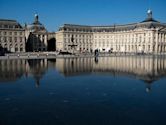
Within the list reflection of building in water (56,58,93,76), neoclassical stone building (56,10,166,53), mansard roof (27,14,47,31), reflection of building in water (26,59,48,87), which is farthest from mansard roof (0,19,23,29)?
reflection of building in water (26,59,48,87)

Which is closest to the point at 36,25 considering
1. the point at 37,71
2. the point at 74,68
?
the point at 74,68

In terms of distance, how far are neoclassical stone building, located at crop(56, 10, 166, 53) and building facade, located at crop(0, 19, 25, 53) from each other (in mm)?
24095

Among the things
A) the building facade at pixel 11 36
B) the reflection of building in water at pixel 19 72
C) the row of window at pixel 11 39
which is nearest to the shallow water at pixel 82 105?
the reflection of building in water at pixel 19 72

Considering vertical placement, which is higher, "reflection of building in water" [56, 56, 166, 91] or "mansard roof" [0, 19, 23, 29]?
"mansard roof" [0, 19, 23, 29]

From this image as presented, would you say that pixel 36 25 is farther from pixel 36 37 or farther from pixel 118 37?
pixel 118 37

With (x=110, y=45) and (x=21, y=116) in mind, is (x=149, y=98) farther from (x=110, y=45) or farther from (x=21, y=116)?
(x=110, y=45)

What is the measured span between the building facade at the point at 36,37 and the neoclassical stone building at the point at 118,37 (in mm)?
8749

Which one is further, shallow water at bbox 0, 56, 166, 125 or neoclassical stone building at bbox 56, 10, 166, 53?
neoclassical stone building at bbox 56, 10, 166, 53

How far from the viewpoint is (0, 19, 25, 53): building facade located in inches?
3634

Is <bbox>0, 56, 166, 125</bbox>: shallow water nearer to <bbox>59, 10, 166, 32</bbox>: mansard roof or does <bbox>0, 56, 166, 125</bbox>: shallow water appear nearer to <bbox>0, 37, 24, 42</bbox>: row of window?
<bbox>0, 37, 24, 42</bbox>: row of window

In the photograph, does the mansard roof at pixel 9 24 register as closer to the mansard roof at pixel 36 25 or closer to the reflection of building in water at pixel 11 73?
the mansard roof at pixel 36 25

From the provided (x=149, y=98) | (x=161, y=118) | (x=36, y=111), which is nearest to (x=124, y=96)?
(x=149, y=98)

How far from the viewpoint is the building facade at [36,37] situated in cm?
11831

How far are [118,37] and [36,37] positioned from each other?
146ft
